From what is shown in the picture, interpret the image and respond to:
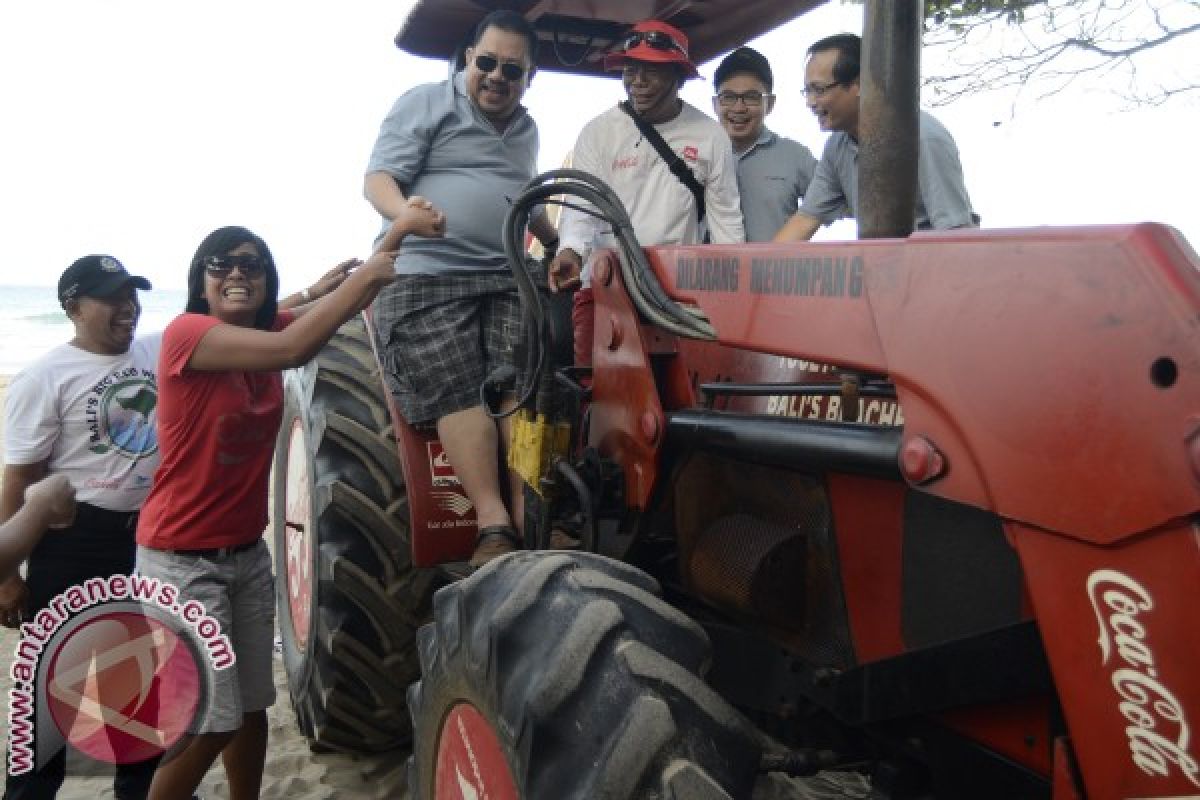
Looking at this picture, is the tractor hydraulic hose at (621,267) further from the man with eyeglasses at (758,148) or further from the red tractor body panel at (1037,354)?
the man with eyeglasses at (758,148)

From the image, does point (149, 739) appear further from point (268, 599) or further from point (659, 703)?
point (659, 703)

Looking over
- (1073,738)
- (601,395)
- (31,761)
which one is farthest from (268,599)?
(1073,738)

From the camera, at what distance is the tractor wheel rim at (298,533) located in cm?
371

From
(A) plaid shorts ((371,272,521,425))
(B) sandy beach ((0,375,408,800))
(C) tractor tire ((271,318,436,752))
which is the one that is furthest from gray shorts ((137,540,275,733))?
(A) plaid shorts ((371,272,521,425))

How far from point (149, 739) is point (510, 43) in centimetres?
236

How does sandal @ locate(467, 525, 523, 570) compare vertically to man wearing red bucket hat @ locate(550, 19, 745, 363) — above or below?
below

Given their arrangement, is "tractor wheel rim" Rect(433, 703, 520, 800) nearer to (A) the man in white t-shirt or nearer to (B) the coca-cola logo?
(B) the coca-cola logo

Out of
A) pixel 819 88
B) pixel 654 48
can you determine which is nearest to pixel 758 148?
pixel 819 88

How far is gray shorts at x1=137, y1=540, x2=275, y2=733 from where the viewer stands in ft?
9.60

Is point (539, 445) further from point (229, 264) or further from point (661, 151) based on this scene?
point (661, 151)

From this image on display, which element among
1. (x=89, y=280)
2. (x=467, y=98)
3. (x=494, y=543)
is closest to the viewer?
(x=494, y=543)

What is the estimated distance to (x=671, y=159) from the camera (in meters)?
3.39

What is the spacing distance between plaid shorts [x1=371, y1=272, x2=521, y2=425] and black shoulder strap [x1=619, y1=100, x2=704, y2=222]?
2.03 feet

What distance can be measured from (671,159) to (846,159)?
71 cm
